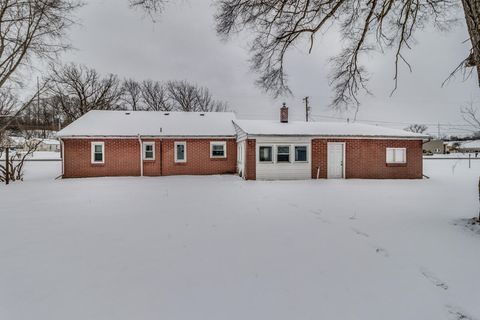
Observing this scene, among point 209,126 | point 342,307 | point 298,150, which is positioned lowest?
point 342,307

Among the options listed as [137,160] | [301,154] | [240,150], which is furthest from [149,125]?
[301,154]

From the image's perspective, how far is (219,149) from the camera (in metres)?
19.3

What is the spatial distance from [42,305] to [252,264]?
2.76m

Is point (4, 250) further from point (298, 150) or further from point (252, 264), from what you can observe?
point (298, 150)

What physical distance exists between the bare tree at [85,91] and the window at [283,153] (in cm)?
2943

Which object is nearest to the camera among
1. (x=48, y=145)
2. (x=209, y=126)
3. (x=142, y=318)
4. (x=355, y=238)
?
(x=142, y=318)

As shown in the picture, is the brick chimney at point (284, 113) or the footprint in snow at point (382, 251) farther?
the brick chimney at point (284, 113)

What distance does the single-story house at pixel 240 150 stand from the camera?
1650 cm

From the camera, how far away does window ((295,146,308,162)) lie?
54.8 ft

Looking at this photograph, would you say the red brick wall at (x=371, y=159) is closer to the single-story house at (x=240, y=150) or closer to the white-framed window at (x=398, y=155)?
the single-story house at (x=240, y=150)

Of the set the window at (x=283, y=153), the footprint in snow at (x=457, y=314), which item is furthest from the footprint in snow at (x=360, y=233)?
the window at (x=283, y=153)

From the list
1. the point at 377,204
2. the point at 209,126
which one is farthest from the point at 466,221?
the point at 209,126

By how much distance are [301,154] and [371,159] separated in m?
4.91

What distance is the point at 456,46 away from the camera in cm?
784
